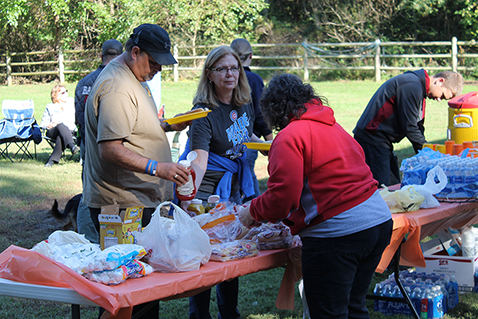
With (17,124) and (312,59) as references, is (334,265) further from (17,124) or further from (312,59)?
(312,59)

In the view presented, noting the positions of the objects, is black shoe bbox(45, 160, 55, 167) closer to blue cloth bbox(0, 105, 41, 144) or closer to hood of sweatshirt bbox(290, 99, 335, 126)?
blue cloth bbox(0, 105, 41, 144)

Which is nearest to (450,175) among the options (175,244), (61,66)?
(175,244)

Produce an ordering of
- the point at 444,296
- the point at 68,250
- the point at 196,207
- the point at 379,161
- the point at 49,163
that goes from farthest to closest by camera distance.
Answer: the point at 49,163 → the point at 379,161 → the point at 444,296 → the point at 196,207 → the point at 68,250

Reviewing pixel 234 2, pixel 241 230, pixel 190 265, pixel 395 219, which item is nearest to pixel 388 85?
pixel 395 219

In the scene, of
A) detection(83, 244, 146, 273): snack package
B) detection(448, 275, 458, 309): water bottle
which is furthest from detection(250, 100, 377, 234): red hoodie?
detection(448, 275, 458, 309): water bottle

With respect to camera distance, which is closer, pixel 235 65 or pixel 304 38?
pixel 235 65

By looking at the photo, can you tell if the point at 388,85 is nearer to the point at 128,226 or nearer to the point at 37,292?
the point at 128,226

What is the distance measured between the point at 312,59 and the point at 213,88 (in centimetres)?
1834

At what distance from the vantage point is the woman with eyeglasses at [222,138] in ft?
10.2

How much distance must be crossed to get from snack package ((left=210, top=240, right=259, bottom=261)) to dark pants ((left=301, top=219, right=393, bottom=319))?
28cm

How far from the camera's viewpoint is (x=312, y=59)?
2091cm

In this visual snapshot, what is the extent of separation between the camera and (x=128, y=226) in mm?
2328

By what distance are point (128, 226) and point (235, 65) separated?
4.43 feet

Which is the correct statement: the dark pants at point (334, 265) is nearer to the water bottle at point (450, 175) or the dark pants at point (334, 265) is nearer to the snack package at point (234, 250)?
the snack package at point (234, 250)
